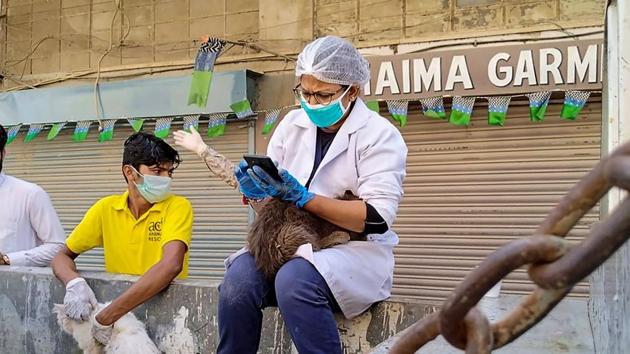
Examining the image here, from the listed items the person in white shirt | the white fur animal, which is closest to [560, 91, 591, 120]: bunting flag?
the white fur animal

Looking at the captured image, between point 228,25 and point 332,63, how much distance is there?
4863 mm

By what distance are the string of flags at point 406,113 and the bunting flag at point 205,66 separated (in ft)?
1.19

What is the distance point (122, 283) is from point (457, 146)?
12.6ft

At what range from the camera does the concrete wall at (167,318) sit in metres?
2.98

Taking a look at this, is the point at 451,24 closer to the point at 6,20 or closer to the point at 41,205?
the point at 41,205

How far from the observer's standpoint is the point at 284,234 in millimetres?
2664

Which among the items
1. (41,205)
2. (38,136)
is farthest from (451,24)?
(38,136)

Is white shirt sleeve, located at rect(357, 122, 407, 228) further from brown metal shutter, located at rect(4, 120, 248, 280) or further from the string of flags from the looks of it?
brown metal shutter, located at rect(4, 120, 248, 280)

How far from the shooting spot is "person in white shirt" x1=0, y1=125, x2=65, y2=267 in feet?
13.8

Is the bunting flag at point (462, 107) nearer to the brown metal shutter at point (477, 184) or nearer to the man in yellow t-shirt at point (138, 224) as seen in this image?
the brown metal shutter at point (477, 184)

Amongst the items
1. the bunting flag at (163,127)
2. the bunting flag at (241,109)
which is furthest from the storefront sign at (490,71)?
the bunting flag at (163,127)

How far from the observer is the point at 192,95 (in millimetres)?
7047

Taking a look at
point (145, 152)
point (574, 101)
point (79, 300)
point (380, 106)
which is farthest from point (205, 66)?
point (79, 300)

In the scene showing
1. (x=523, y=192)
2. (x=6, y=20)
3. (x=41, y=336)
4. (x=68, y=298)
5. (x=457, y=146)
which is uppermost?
(x=6, y=20)
